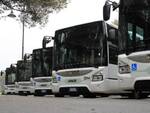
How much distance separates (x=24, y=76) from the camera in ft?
84.2

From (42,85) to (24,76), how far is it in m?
5.60

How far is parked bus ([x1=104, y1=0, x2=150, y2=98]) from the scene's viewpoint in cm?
1137

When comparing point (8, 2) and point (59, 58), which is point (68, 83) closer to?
point (59, 58)

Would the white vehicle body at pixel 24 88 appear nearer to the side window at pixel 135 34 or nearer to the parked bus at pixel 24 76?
the parked bus at pixel 24 76

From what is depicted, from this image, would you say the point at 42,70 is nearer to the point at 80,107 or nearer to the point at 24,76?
the point at 24,76

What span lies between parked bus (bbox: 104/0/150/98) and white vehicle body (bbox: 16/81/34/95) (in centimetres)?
1212

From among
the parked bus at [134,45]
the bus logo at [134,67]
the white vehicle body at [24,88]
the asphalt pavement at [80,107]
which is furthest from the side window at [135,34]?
the white vehicle body at [24,88]

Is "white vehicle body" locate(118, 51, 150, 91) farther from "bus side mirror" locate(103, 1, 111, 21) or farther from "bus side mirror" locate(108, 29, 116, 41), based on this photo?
"bus side mirror" locate(108, 29, 116, 41)

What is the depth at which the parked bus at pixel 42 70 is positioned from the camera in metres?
20.2

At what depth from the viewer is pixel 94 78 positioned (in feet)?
46.7

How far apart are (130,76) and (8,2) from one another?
9.02 m

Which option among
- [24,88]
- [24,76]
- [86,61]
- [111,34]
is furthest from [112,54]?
[24,76]

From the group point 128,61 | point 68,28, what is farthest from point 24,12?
point 128,61

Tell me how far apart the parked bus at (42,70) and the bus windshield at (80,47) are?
14.0ft
